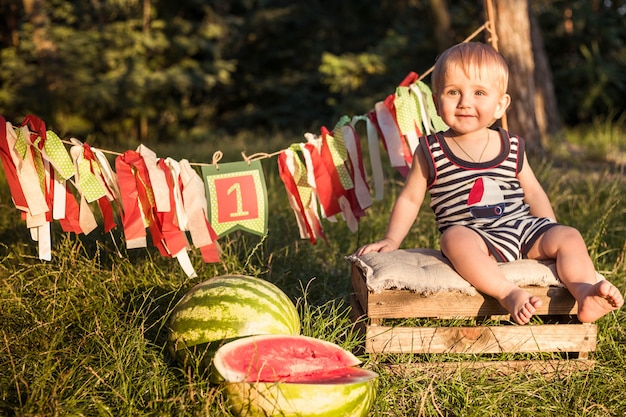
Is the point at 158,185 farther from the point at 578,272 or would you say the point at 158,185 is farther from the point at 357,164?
the point at 578,272

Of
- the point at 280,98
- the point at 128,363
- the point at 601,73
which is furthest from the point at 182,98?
the point at 128,363

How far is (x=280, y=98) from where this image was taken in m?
16.3

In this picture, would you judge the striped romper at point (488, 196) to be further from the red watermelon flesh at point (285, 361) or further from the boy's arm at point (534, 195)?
the red watermelon flesh at point (285, 361)

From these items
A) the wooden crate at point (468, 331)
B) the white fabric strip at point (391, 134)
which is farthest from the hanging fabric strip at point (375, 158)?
the wooden crate at point (468, 331)

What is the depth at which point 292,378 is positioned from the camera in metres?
2.49

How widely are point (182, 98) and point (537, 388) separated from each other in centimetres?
1436

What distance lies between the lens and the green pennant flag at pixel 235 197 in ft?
11.0

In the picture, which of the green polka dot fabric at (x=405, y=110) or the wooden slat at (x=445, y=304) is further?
the green polka dot fabric at (x=405, y=110)

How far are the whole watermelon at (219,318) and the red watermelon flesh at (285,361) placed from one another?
15 centimetres

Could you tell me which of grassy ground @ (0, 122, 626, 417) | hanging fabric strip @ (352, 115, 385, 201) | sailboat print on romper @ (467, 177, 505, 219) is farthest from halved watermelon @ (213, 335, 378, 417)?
hanging fabric strip @ (352, 115, 385, 201)

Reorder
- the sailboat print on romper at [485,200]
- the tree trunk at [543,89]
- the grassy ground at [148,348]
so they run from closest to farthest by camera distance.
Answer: the grassy ground at [148,348], the sailboat print on romper at [485,200], the tree trunk at [543,89]

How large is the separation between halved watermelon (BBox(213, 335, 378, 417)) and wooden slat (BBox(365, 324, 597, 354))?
427 millimetres

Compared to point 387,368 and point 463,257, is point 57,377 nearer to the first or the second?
point 387,368

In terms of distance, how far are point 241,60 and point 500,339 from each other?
573 inches
